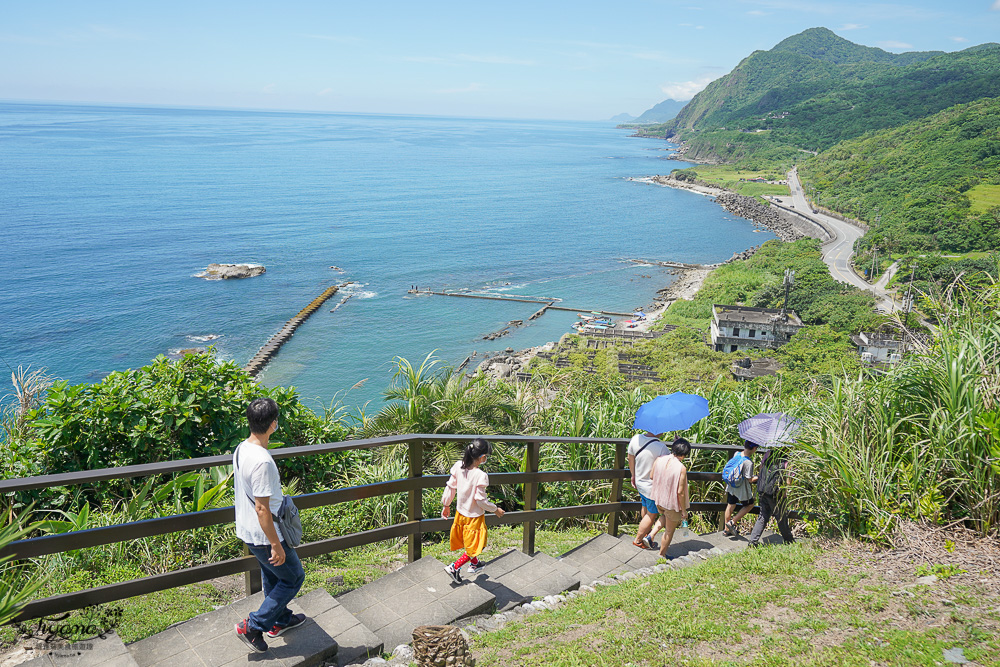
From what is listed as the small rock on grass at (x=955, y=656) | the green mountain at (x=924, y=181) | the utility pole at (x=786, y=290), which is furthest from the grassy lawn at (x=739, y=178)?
the small rock on grass at (x=955, y=656)

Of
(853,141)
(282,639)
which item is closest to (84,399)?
(282,639)

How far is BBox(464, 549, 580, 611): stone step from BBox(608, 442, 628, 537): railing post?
1402mm

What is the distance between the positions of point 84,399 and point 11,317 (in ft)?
170

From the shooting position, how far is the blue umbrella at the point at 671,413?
21.1 feet

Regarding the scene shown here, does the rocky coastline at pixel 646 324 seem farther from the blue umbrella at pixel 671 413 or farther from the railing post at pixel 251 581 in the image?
the railing post at pixel 251 581

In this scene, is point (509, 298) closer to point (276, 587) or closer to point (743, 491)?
point (743, 491)

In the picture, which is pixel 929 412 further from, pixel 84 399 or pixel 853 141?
pixel 853 141

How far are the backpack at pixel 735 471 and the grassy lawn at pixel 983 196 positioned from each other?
9886 centimetres

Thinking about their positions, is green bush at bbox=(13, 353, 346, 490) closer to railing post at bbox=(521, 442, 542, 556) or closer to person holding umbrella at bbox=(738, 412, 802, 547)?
railing post at bbox=(521, 442, 542, 556)

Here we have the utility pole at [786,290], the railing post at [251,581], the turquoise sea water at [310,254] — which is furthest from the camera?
the utility pole at [786,290]

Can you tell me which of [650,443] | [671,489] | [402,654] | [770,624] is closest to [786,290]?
[650,443]

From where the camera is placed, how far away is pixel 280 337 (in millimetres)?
46656

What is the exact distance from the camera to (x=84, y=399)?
6.61 metres

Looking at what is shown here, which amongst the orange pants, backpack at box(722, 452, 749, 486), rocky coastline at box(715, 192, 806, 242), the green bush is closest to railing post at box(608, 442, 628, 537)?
backpack at box(722, 452, 749, 486)
